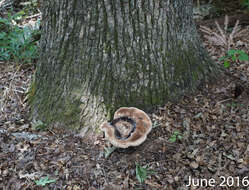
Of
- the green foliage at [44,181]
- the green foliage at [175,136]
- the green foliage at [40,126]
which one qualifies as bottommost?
the green foliage at [44,181]

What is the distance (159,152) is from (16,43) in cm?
399

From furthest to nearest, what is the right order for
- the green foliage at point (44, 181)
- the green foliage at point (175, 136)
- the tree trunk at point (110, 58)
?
the green foliage at point (175, 136) → the tree trunk at point (110, 58) → the green foliage at point (44, 181)

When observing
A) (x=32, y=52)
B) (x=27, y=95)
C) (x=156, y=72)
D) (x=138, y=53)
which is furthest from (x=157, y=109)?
(x=32, y=52)

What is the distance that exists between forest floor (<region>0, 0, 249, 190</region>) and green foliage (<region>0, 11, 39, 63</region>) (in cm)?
166

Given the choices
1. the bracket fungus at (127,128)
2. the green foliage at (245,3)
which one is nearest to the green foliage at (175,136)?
the bracket fungus at (127,128)

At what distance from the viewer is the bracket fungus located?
2684mm

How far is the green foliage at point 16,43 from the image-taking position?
4879 mm

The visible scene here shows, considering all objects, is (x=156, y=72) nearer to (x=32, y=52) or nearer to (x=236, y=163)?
(x=236, y=163)

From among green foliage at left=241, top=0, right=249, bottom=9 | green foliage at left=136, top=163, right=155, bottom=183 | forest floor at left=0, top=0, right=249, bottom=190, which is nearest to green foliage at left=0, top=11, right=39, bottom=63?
forest floor at left=0, top=0, right=249, bottom=190

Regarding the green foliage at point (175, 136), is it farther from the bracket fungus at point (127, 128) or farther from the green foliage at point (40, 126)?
the green foliage at point (40, 126)

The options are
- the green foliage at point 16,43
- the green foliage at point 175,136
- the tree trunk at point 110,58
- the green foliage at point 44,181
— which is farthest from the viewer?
the green foliage at point 16,43

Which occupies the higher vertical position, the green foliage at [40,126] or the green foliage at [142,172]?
the green foliage at [40,126]

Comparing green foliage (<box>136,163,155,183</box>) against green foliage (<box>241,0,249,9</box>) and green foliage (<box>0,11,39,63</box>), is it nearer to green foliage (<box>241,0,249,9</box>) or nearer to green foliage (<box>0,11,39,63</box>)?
green foliage (<box>0,11,39,63</box>)

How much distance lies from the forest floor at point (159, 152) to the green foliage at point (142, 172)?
0.03 metres
